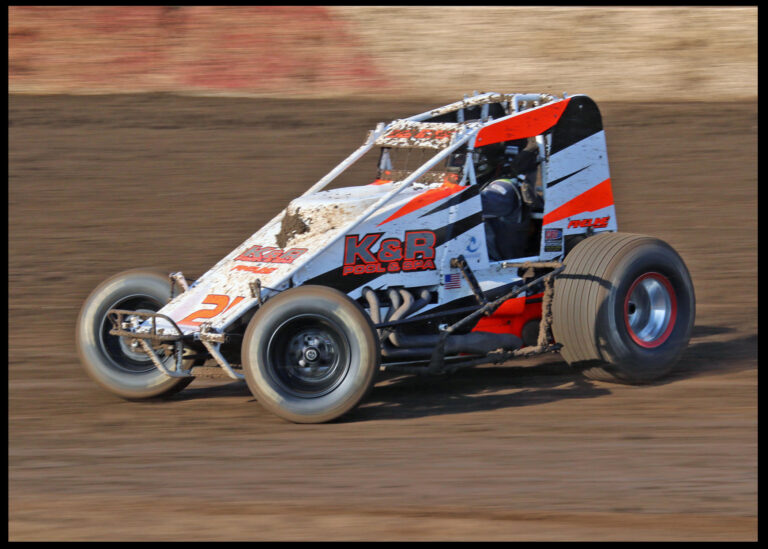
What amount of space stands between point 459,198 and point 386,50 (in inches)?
404

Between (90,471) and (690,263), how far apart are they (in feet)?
24.3

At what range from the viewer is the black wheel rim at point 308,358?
7.05m

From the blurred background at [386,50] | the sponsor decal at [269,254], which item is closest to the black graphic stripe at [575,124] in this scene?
the sponsor decal at [269,254]

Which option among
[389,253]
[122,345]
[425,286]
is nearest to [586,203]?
[425,286]

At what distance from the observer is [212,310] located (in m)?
7.43

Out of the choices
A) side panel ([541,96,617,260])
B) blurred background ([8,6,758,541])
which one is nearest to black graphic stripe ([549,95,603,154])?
side panel ([541,96,617,260])

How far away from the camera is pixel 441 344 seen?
7.55 metres

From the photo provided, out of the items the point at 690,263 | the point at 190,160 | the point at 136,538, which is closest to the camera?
the point at 136,538

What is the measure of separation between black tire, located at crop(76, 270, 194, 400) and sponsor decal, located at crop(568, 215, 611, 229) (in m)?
2.96

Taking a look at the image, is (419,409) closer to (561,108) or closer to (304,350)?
(304,350)

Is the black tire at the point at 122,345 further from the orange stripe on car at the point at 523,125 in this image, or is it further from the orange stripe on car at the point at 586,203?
the orange stripe on car at the point at 586,203

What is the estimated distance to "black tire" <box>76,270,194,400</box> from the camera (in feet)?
25.6

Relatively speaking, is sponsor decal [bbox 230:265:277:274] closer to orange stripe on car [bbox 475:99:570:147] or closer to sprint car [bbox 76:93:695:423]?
sprint car [bbox 76:93:695:423]

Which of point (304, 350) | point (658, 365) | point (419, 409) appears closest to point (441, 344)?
point (419, 409)
